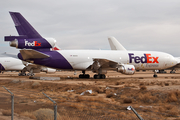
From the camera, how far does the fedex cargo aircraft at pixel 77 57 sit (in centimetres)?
2497

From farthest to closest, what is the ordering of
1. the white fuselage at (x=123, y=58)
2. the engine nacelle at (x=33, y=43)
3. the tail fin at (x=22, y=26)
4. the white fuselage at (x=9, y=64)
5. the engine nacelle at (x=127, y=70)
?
the white fuselage at (x=9, y=64)
the white fuselage at (x=123, y=58)
the engine nacelle at (x=127, y=70)
the tail fin at (x=22, y=26)
the engine nacelle at (x=33, y=43)

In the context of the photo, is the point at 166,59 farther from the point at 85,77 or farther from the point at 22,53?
the point at 22,53

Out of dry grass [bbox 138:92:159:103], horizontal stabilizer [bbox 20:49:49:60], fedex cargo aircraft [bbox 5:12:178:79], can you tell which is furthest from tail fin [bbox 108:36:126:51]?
dry grass [bbox 138:92:159:103]

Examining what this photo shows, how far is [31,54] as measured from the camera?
25.0 metres

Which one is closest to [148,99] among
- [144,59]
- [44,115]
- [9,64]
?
[44,115]

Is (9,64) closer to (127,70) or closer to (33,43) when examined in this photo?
(33,43)

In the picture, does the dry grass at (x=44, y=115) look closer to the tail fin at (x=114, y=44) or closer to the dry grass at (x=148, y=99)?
the dry grass at (x=148, y=99)

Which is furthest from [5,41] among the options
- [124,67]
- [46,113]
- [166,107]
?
[166,107]

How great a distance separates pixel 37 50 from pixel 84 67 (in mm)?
6592

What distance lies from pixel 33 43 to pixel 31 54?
142 centimetres

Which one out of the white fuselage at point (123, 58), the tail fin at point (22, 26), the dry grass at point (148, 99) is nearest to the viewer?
the dry grass at point (148, 99)

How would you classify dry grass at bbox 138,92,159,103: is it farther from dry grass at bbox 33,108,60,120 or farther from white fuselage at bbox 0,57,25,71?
white fuselage at bbox 0,57,25,71

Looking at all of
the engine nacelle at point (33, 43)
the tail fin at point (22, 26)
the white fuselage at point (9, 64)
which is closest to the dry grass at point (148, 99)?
the engine nacelle at point (33, 43)

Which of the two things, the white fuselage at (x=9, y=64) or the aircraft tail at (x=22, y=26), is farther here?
the white fuselage at (x=9, y=64)
